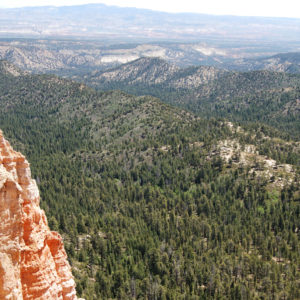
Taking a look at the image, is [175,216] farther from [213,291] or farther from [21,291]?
[21,291]

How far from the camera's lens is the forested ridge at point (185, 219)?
9006cm

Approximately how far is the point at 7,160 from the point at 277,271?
8149 centimetres

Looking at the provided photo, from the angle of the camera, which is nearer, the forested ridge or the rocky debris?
the forested ridge

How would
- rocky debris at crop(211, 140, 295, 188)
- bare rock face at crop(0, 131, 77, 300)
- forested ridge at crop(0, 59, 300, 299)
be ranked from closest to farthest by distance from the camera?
1. bare rock face at crop(0, 131, 77, 300)
2. forested ridge at crop(0, 59, 300, 299)
3. rocky debris at crop(211, 140, 295, 188)

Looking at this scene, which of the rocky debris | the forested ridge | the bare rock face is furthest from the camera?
the rocky debris

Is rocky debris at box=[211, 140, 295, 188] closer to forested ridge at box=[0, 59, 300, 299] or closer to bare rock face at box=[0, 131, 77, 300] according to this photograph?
forested ridge at box=[0, 59, 300, 299]

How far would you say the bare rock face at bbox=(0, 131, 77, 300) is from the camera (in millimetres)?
26812

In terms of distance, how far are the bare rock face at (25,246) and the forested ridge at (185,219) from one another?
46.3 meters

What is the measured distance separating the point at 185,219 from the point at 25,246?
10322cm

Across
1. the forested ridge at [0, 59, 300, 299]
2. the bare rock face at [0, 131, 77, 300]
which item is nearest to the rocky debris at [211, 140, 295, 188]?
the forested ridge at [0, 59, 300, 299]

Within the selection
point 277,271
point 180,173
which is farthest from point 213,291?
point 180,173

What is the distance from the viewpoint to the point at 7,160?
3172 cm

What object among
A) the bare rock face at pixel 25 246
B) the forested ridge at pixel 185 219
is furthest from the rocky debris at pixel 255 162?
the bare rock face at pixel 25 246

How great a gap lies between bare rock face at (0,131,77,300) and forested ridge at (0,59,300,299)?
46.3 m
